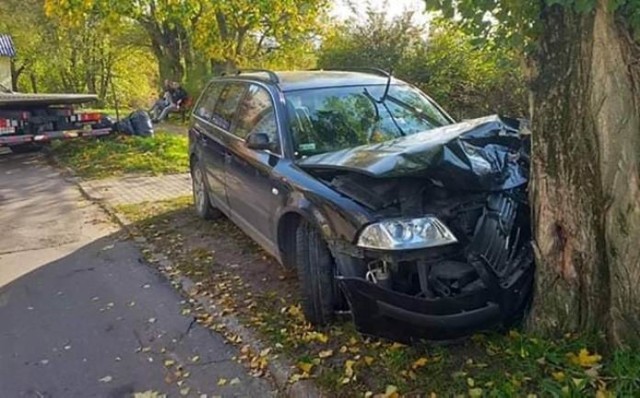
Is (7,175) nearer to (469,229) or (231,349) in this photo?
(231,349)

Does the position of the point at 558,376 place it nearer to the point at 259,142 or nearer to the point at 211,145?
the point at 259,142

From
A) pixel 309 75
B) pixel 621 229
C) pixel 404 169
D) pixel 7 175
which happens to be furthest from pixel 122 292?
pixel 7 175

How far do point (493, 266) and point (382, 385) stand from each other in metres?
0.94

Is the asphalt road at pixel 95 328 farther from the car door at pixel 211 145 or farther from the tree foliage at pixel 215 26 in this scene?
the tree foliage at pixel 215 26

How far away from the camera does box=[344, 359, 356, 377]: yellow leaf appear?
11.2 ft

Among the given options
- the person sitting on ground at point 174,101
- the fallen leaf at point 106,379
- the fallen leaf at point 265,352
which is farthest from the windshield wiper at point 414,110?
the person sitting on ground at point 174,101

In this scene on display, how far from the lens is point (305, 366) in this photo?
3596 mm

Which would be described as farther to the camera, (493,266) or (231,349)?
(231,349)

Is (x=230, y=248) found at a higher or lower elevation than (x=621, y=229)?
lower

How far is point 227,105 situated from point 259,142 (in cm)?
164

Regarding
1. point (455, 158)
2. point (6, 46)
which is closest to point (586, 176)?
point (455, 158)

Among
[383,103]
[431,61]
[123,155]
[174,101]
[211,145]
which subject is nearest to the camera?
[383,103]

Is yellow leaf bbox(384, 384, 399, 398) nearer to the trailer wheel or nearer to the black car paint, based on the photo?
the black car paint

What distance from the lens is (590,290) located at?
3168mm
